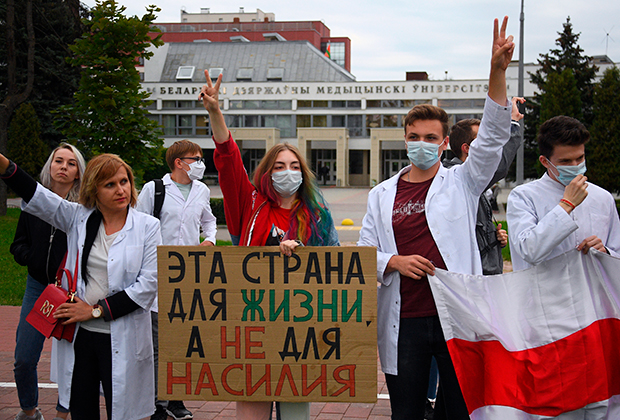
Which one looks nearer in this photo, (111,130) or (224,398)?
(224,398)

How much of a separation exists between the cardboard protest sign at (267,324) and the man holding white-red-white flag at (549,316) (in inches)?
18.4

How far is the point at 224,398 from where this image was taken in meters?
3.10

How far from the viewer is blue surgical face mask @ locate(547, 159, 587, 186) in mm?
3252

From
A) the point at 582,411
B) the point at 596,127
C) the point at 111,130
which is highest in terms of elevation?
the point at 596,127

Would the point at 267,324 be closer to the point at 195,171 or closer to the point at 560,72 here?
the point at 195,171

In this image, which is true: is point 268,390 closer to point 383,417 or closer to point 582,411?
point 582,411

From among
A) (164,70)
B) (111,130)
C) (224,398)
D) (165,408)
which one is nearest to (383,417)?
(165,408)

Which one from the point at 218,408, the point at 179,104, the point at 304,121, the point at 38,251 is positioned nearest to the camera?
the point at 38,251

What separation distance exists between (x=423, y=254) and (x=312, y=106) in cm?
5147

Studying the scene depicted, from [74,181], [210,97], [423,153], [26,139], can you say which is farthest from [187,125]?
[423,153]

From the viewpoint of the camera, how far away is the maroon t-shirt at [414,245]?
3.18 meters

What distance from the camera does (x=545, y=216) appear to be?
10.00 feet

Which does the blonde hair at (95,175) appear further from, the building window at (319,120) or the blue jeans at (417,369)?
the building window at (319,120)

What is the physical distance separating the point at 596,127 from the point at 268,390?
29.1 meters
